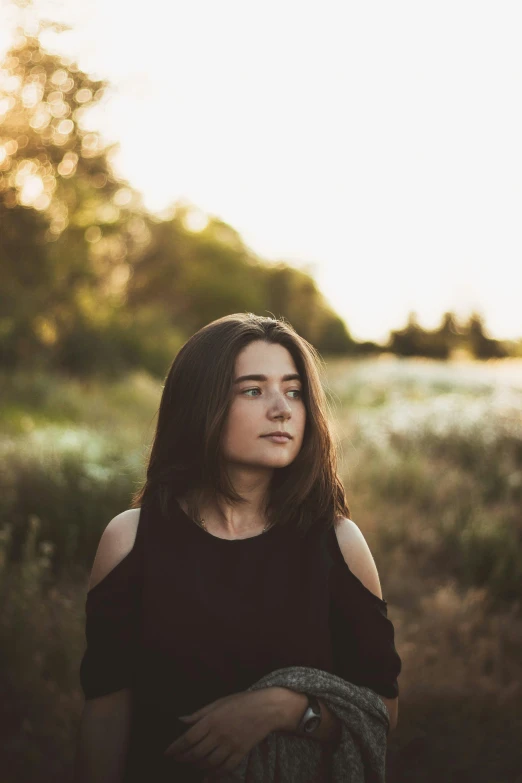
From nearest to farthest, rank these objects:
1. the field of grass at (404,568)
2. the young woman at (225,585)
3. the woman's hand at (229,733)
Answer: the woman's hand at (229,733) → the young woman at (225,585) → the field of grass at (404,568)

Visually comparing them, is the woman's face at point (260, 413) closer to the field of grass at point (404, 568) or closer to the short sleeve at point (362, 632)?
the short sleeve at point (362, 632)

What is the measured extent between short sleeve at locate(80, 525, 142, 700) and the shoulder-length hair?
0.22 m

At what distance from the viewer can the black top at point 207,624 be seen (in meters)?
1.72

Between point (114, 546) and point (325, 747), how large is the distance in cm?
80

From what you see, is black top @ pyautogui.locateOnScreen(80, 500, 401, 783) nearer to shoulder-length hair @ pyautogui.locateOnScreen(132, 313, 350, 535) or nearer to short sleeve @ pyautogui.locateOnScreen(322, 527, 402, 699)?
short sleeve @ pyautogui.locateOnScreen(322, 527, 402, 699)

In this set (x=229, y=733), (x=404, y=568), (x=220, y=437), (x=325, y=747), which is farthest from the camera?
(x=404, y=568)

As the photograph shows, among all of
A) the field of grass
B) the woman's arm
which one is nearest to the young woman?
the woman's arm

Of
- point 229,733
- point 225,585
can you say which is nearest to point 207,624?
point 225,585

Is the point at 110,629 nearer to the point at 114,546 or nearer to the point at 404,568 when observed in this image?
the point at 114,546

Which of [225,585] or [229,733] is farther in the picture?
[225,585]

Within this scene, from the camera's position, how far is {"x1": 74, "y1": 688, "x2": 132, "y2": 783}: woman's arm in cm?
174

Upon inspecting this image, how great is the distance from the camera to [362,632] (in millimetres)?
1809

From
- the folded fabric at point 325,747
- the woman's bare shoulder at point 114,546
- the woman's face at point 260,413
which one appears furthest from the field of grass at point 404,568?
the folded fabric at point 325,747

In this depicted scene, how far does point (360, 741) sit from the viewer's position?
1.67 m
